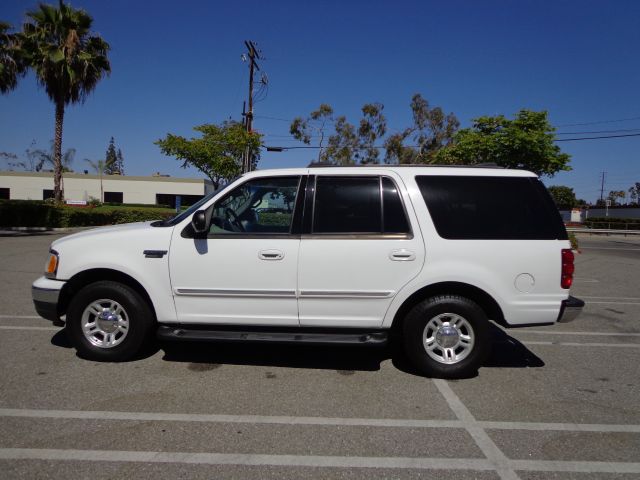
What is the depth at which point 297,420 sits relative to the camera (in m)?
3.51

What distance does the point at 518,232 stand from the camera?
4.26 metres

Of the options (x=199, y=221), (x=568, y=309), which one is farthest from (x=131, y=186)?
(x=568, y=309)

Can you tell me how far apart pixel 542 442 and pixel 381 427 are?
1140 mm

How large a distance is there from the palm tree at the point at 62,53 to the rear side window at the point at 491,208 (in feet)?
84.2

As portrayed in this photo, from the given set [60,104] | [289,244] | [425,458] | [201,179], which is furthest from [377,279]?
[201,179]

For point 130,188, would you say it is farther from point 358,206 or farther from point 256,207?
point 358,206

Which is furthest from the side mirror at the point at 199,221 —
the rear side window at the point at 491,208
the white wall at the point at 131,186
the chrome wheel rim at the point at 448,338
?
the white wall at the point at 131,186

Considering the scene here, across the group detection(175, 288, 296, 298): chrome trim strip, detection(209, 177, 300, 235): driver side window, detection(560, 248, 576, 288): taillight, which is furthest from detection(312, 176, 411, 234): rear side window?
detection(560, 248, 576, 288): taillight

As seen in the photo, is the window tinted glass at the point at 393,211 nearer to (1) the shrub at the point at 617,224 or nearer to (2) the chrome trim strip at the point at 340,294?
(2) the chrome trim strip at the point at 340,294

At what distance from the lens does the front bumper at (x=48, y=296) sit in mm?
4438

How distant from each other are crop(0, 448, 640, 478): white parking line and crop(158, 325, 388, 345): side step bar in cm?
126

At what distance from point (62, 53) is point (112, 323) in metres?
24.7

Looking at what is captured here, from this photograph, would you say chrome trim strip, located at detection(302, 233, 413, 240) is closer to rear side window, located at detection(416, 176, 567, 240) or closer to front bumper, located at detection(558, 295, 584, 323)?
rear side window, located at detection(416, 176, 567, 240)

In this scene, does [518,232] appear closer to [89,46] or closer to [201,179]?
[89,46]
